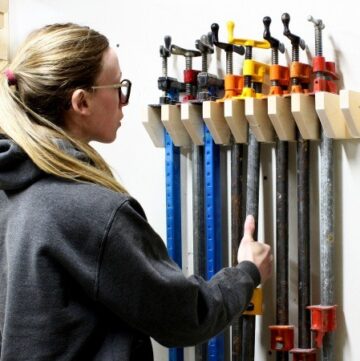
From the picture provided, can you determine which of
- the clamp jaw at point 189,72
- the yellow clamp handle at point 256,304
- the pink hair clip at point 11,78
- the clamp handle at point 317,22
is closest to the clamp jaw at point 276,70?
the clamp handle at point 317,22

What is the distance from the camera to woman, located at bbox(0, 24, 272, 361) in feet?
3.69

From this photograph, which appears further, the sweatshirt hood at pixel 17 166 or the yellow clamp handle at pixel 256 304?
the yellow clamp handle at pixel 256 304

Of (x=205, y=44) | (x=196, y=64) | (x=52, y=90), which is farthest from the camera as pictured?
(x=196, y=64)

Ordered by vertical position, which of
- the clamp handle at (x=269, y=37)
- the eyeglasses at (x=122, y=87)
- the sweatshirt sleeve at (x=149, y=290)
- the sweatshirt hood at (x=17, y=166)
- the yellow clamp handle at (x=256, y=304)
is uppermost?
the clamp handle at (x=269, y=37)

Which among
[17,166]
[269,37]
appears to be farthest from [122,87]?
[269,37]

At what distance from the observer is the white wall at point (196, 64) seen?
1.55m

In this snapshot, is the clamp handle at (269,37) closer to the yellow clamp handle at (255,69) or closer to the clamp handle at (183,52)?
the yellow clamp handle at (255,69)

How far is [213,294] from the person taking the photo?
123 centimetres

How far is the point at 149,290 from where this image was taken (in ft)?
3.71

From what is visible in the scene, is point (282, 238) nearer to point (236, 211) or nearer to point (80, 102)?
point (236, 211)

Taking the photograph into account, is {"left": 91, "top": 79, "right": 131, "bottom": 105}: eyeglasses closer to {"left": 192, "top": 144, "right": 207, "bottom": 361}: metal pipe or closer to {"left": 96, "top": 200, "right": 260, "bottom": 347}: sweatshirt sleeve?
{"left": 96, "top": 200, "right": 260, "bottom": 347}: sweatshirt sleeve

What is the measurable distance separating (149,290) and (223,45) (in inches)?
29.4

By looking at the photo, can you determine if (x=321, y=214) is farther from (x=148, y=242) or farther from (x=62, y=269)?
(x=62, y=269)

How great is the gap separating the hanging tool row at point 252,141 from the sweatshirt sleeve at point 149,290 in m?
0.40
